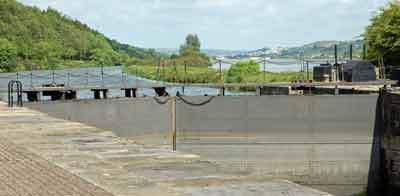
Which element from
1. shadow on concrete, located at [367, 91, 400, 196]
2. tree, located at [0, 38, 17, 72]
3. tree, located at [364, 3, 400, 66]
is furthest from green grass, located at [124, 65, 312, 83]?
tree, located at [0, 38, 17, 72]

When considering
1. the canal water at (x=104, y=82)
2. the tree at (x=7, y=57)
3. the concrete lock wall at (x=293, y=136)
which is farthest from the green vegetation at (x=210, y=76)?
the tree at (x=7, y=57)

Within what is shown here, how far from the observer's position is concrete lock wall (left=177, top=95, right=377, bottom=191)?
26078 millimetres

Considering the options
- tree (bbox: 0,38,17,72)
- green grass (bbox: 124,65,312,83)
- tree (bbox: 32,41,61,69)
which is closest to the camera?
green grass (bbox: 124,65,312,83)

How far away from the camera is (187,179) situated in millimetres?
7496

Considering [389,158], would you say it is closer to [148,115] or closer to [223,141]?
[223,141]

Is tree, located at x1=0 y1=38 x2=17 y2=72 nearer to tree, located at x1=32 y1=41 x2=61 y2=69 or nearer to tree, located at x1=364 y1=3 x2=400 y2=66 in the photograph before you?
tree, located at x1=32 y1=41 x2=61 y2=69

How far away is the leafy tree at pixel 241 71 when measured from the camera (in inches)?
1844

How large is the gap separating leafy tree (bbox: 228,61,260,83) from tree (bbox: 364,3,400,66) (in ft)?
27.9

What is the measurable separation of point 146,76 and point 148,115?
2686cm

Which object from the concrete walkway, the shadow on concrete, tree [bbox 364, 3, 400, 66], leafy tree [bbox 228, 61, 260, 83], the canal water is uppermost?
tree [bbox 364, 3, 400, 66]

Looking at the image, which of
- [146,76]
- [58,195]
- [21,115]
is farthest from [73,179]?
[146,76]

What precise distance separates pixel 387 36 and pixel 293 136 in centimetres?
1527

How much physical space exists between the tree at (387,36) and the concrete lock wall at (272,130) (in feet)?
42.4

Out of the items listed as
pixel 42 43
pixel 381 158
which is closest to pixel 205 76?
pixel 381 158
